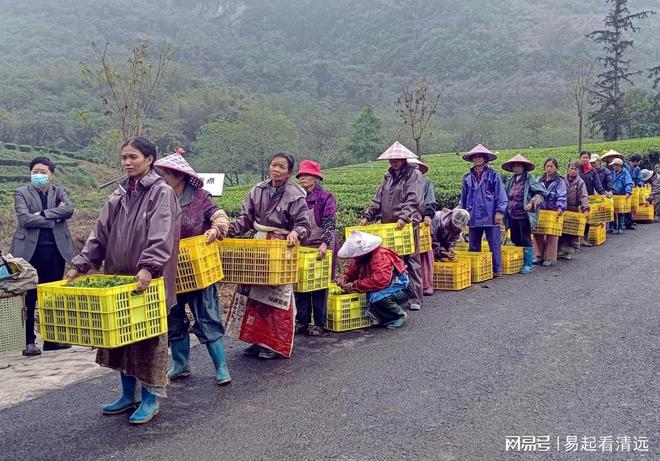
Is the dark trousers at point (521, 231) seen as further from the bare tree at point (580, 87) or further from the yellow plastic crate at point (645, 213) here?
the bare tree at point (580, 87)

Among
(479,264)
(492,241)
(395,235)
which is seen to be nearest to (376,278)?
(395,235)

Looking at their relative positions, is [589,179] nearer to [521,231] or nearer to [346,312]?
[521,231]

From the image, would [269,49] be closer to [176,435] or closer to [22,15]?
[22,15]

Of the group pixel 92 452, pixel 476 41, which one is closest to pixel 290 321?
pixel 92 452

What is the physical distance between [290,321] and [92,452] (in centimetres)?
213

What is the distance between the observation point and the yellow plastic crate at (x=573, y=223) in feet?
33.0

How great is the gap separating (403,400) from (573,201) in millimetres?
7125

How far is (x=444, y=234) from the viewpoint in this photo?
28.2ft

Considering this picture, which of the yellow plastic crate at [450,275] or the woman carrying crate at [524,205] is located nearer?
the yellow plastic crate at [450,275]

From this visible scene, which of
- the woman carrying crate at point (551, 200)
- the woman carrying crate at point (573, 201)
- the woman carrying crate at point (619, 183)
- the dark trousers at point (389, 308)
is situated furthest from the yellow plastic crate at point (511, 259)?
the woman carrying crate at point (619, 183)

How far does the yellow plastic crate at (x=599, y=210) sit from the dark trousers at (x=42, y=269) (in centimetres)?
898

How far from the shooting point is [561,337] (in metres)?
5.85

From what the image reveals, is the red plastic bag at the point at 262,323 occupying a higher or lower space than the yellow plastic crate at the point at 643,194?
lower

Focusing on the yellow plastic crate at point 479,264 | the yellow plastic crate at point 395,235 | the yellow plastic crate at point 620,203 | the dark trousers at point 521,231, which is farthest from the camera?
the yellow plastic crate at point 620,203
